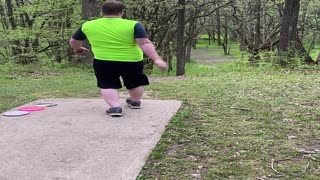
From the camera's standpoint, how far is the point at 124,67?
4.72 meters

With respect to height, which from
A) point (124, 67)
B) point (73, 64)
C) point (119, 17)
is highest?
point (119, 17)

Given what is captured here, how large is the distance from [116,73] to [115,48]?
0.30 m

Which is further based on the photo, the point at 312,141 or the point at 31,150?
the point at 312,141

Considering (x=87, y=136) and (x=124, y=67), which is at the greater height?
(x=124, y=67)

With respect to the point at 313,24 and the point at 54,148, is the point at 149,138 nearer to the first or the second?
the point at 54,148

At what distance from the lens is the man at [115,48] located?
451 centimetres

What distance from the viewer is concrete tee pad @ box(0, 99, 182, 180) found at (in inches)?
114

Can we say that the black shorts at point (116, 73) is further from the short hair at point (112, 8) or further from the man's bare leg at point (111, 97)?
the short hair at point (112, 8)

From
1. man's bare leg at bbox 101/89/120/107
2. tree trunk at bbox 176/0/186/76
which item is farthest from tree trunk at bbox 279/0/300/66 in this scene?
man's bare leg at bbox 101/89/120/107

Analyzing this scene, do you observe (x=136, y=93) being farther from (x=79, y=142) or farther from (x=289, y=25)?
(x=289, y=25)

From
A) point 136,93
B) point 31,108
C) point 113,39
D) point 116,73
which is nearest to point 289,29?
point 136,93

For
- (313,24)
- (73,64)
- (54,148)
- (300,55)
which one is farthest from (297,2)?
(313,24)

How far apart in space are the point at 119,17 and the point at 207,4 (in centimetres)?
1538

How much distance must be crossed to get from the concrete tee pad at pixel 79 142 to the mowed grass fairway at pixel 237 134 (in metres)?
0.19
